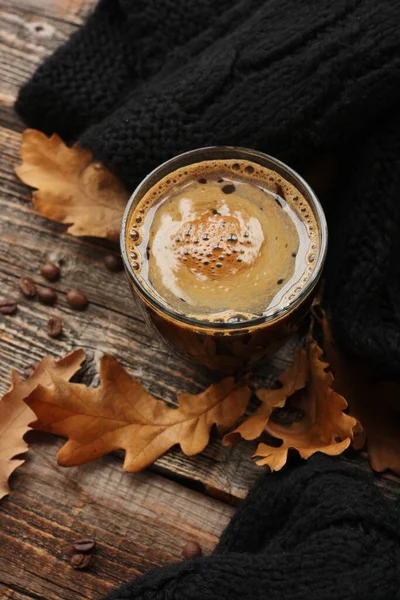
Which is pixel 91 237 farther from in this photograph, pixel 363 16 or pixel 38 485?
pixel 363 16

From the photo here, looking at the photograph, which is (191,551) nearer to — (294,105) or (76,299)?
(76,299)

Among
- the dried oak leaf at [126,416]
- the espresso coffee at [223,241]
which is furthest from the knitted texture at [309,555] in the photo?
the espresso coffee at [223,241]

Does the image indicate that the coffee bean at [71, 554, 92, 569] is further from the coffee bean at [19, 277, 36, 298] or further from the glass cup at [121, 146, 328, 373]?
the coffee bean at [19, 277, 36, 298]

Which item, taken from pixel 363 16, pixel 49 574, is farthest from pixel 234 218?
pixel 49 574

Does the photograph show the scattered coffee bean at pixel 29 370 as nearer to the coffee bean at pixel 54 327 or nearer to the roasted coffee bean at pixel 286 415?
the coffee bean at pixel 54 327

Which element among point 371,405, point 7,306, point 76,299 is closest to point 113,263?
point 76,299

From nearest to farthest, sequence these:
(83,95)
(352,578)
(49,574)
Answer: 1. (352,578)
2. (49,574)
3. (83,95)

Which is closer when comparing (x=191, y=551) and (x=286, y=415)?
(x=191, y=551)
